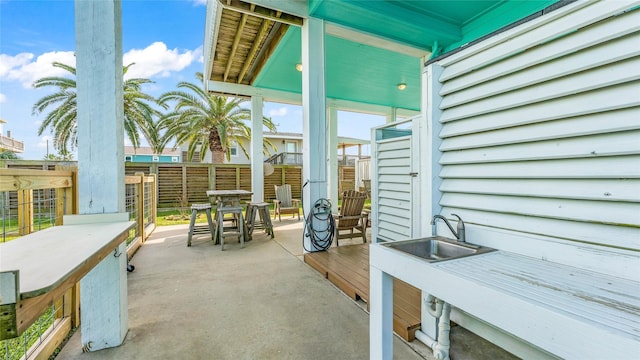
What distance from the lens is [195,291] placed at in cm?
260

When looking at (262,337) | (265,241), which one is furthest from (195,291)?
(265,241)

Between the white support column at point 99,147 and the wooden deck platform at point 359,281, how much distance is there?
183 centimetres

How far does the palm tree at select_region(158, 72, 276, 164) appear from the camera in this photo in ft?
28.1

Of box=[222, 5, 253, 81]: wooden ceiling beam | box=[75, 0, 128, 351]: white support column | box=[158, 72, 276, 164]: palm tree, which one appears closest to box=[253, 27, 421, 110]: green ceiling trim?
box=[222, 5, 253, 81]: wooden ceiling beam

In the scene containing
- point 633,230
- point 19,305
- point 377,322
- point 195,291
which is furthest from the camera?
point 195,291

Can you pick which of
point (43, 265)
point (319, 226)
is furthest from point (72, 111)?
point (43, 265)

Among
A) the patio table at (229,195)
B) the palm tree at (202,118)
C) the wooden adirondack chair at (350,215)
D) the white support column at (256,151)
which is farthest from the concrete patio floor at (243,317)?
the palm tree at (202,118)

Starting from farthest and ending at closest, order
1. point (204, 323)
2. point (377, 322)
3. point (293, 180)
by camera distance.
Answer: point (293, 180) → point (204, 323) → point (377, 322)

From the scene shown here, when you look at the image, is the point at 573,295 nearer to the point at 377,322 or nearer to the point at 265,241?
the point at 377,322

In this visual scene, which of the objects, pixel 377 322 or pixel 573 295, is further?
pixel 377 322

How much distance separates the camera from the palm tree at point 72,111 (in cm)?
761

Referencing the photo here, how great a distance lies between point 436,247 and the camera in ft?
5.23

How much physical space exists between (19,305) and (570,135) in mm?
1914

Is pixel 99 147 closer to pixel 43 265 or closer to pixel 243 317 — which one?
pixel 43 265
